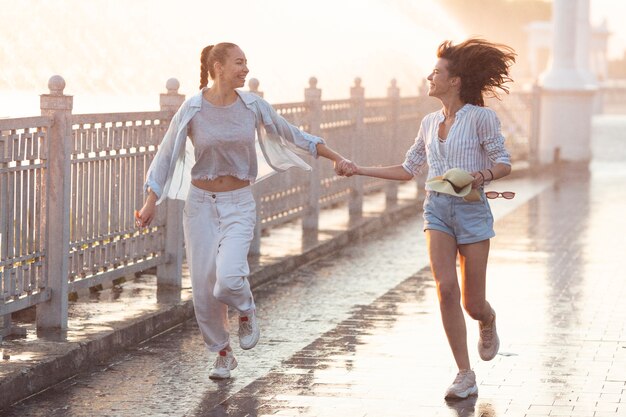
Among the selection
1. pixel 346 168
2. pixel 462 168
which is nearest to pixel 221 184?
pixel 346 168

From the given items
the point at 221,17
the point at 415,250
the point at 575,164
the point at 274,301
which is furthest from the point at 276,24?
the point at 274,301

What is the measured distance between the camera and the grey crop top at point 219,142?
838cm

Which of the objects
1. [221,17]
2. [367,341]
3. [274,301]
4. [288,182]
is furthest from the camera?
[221,17]

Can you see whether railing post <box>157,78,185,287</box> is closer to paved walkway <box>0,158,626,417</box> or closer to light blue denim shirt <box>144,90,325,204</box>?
paved walkway <box>0,158,626,417</box>

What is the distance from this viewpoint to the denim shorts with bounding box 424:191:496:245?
802 centimetres

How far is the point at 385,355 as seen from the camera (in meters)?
9.25

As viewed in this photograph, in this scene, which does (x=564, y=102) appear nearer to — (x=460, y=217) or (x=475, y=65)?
(x=475, y=65)

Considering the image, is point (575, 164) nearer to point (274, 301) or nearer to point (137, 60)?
point (137, 60)

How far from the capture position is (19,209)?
8.88 metres

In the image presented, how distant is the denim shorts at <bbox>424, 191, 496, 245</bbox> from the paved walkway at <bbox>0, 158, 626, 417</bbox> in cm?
84

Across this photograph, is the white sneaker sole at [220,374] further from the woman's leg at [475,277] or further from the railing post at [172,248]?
the railing post at [172,248]

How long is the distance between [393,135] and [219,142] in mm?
11850

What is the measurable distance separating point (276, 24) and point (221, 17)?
1733 millimetres

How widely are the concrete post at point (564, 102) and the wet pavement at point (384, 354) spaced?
14919 millimetres
